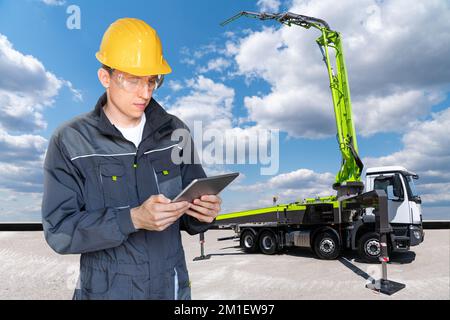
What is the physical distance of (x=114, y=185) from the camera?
5.93 ft

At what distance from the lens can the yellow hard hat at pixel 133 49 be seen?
189 centimetres

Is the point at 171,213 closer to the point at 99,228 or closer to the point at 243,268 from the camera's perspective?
the point at 99,228

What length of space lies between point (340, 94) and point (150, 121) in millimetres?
10341

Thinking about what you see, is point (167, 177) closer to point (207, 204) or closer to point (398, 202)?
point (207, 204)

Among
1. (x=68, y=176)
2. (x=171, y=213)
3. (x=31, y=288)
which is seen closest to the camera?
(x=171, y=213)

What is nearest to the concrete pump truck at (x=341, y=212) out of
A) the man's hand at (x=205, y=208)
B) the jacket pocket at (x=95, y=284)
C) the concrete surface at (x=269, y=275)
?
the concrete surface at (x=269, y=275)

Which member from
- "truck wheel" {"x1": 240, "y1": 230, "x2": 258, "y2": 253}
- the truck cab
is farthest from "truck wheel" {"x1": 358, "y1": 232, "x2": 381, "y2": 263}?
"truck wheel" {"x1": 240, "y1": 230, "x2": 258, "y2": 253}

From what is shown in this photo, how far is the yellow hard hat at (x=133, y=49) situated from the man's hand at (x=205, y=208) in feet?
2.37

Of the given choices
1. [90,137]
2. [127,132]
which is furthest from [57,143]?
[127,132]

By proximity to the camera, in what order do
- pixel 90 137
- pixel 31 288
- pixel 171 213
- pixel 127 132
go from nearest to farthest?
pixel 171 213
pixel 90 137
pixel 127 132
pixel 31 288

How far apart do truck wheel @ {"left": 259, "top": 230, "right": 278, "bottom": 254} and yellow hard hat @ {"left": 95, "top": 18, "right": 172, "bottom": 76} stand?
32.6 ft

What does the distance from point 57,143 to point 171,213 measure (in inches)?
29.0

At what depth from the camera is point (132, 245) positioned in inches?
71.0

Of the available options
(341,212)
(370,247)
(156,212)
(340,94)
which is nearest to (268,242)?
(341,212)
